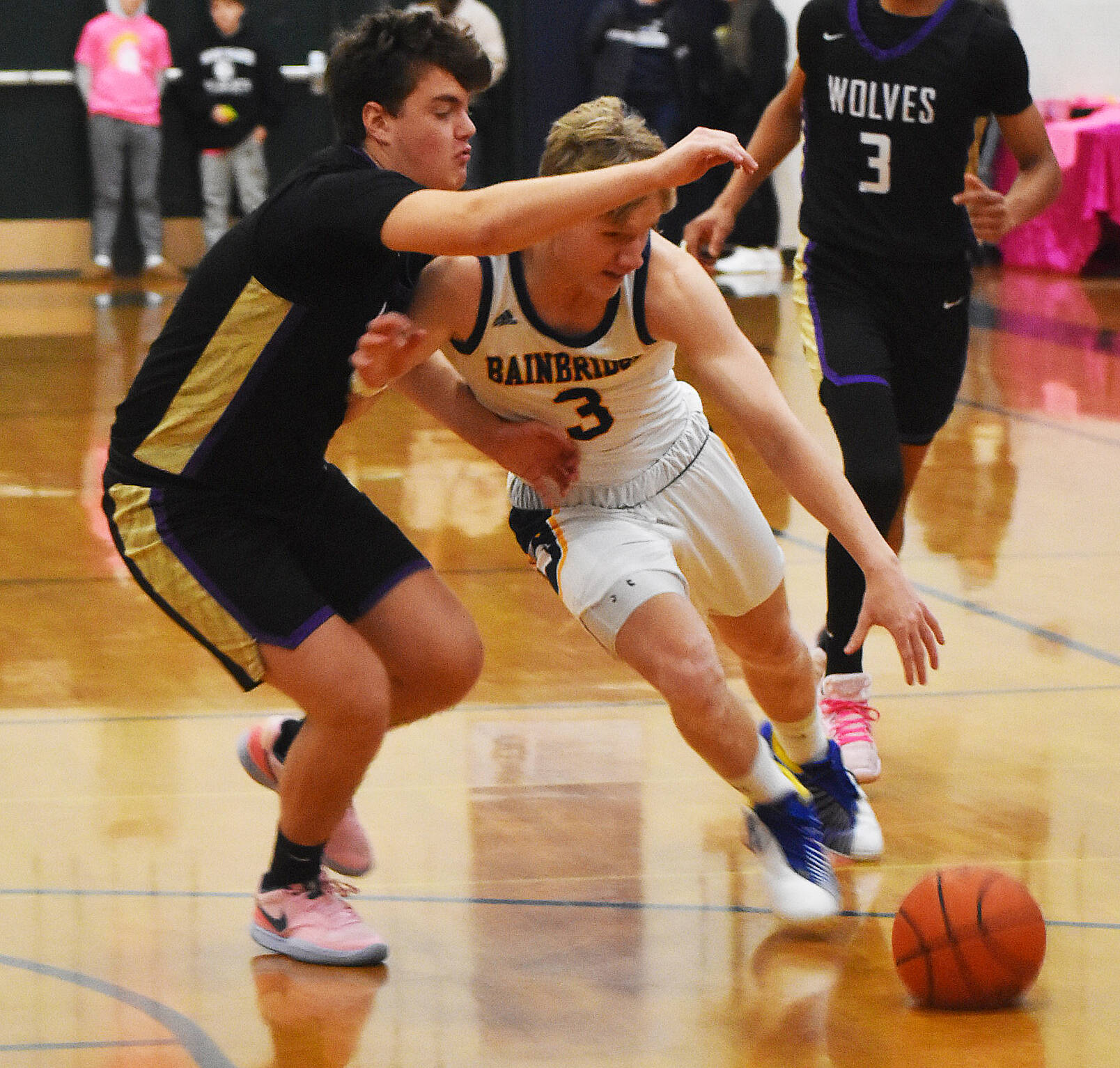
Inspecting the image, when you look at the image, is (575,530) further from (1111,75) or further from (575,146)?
(1111,75)

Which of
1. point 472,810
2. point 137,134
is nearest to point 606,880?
point 472,810

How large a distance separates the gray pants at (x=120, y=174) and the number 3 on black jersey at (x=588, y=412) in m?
10.3

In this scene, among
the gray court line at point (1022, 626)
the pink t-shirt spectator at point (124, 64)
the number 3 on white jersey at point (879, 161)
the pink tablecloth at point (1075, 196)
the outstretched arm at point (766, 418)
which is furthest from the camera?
the pink t-shirt spectator at point (124, 64)

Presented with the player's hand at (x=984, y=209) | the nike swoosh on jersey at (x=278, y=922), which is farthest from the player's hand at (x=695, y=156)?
the player's hand at (x=984, y=209)

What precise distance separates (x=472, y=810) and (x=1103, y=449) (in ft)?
13.9

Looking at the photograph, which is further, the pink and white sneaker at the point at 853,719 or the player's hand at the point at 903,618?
the pink and white sneaker at the point at 853,719

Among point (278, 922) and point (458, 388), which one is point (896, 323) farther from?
point (278, 922)

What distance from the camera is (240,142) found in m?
13.0

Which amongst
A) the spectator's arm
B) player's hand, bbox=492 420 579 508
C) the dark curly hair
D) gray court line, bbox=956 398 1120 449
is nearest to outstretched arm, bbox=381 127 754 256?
the dark curly hair

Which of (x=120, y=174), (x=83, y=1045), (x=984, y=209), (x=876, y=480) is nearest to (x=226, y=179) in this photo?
(x=120, y=174)

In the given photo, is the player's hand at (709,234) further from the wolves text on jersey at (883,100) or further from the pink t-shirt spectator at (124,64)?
the pink t-shirt spectator at (124,64)

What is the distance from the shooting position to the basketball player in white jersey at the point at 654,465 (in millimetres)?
2918

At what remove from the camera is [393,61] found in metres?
2.78

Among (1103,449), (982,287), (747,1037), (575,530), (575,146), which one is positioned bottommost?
(982,287)
